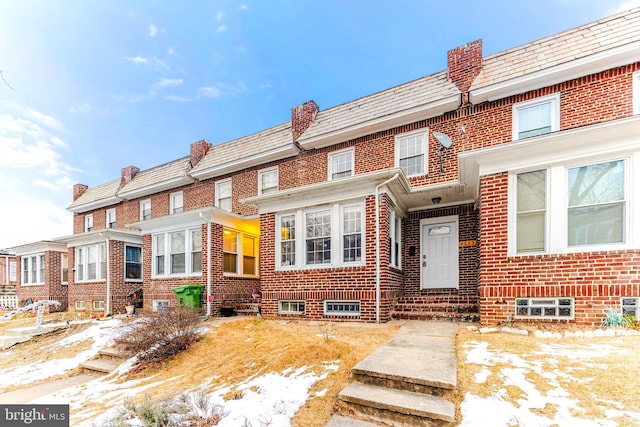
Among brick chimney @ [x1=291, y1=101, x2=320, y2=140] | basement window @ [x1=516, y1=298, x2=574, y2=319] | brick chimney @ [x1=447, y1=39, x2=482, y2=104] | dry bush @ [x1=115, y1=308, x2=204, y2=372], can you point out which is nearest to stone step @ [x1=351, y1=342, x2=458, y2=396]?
basement window @ [x1=516, y1=298, x2=574, y2=319]

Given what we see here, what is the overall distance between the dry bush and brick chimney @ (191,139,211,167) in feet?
28.8

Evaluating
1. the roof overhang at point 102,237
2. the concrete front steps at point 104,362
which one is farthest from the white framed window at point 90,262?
the concrete front steps at point 104,362

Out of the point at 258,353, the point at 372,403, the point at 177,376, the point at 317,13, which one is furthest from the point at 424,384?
the point at 317,13

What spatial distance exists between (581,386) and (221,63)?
26787 mm

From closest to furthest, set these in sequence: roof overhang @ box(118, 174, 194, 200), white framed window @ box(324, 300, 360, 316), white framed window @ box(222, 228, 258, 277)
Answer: white framed window @ box(324, 300, 360, 316) < white framed window @ box(222, 228, 258, 277) < roof overhang @ box(118, 174, 194, 200)

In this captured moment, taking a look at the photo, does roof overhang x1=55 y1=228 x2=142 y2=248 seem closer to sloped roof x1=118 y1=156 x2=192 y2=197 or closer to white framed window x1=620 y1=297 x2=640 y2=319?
sloped roof x1=118 y1=156 x2=192 y2=197

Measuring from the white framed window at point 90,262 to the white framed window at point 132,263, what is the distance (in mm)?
802

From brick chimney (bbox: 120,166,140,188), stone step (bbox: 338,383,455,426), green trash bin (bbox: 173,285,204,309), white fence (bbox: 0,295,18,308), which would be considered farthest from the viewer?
white fence (bbox: 0,295,18,308)

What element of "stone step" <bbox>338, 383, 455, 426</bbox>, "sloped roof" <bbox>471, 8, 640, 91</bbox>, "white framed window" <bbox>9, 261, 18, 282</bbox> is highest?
"sloped roof" <bbox>471, 8, 640, 91</bbox>

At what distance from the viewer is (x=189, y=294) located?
30.9 ft

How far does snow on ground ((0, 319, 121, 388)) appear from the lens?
6234 mm

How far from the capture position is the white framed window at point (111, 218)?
646 inches

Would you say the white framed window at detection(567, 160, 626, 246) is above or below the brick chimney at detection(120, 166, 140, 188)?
below

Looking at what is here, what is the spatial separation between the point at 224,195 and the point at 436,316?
30.7 ft
